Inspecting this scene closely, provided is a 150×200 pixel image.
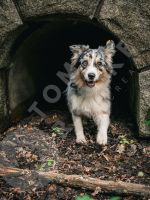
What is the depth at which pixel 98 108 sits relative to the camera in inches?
265

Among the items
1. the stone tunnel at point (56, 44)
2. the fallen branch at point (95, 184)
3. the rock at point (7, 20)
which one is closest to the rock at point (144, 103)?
the stone tunnel at point (56, 44)

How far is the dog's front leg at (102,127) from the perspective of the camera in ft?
21.1

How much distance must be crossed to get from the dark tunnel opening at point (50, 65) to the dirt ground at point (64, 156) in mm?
633

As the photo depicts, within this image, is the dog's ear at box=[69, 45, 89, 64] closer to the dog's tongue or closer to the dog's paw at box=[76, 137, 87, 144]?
the dog's tongue

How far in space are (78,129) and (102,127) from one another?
0.38m

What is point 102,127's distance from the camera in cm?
661

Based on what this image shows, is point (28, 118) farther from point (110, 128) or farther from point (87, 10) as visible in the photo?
point (87, 10)

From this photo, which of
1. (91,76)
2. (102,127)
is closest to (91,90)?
(91,76)

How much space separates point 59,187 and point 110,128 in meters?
1.94

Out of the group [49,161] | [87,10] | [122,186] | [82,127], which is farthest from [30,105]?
[122,186]

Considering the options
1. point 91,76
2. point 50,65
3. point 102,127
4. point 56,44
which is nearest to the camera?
point 91,76

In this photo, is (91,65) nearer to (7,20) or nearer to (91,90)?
(91,90)

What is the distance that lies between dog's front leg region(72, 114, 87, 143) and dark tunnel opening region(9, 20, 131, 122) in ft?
3.36

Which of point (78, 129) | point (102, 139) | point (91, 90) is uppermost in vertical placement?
point (91, 90)
